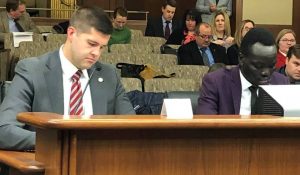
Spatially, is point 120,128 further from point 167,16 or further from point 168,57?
point 167,16

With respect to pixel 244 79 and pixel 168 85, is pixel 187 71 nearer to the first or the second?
pixel 168 85

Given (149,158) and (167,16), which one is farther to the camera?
(167,16)

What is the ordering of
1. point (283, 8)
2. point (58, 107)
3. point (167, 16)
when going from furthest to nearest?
point (283, 8) < point (167, 16) < point (58, 107)

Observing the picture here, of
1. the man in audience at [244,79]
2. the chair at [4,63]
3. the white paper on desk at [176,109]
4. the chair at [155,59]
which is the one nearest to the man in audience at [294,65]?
the man in audience at [244,79]

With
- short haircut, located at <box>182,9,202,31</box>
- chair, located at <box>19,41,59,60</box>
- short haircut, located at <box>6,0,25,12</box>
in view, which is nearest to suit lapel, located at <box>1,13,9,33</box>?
short haircut, located at <box>6,0,25,12</box>

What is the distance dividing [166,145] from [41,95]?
974 mm

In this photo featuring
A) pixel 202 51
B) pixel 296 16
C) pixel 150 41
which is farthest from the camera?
pixel 296 16

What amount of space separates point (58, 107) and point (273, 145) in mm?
1073

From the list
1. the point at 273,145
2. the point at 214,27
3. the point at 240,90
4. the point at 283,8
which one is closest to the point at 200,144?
the point at 273,145

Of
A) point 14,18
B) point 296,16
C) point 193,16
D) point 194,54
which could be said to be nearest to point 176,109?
point 194,54

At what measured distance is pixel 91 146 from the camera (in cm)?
189

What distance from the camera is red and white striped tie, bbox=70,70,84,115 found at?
2840 mm

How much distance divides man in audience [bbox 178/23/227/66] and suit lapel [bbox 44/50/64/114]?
17.2 feet

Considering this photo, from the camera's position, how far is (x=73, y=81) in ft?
9.50
